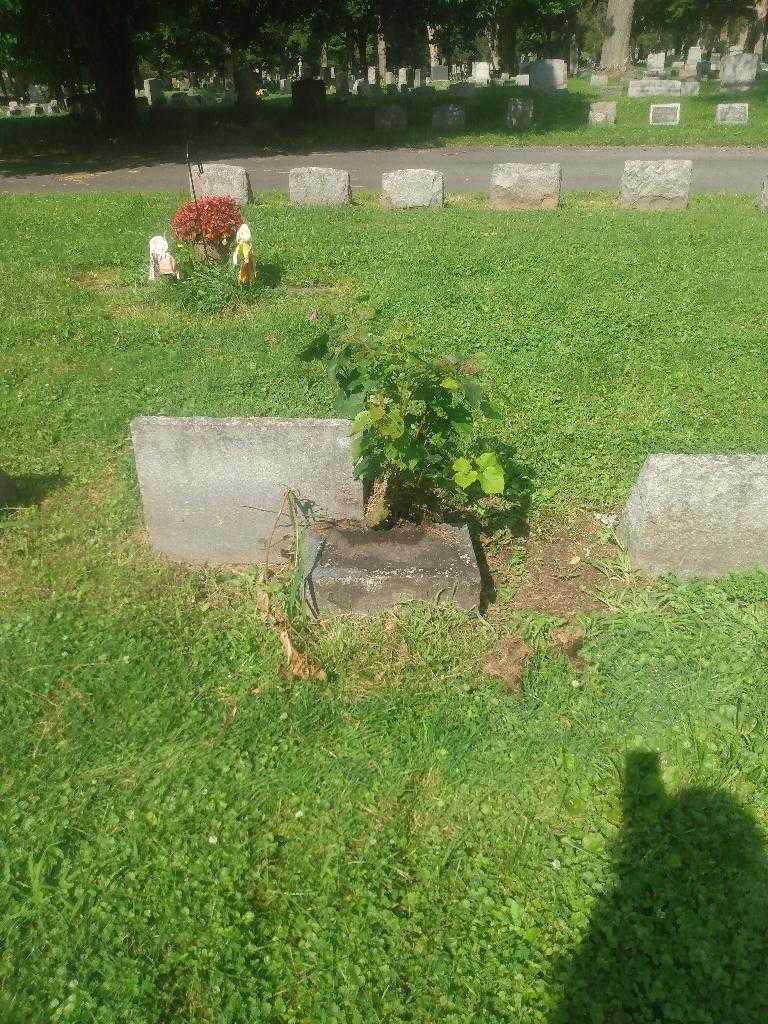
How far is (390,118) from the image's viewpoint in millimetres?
19891

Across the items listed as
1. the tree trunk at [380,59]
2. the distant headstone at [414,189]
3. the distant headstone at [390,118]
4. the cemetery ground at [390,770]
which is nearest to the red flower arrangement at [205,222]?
the cemetery ground at [390,770]

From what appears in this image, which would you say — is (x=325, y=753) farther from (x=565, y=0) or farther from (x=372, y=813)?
(x=565, y=0)

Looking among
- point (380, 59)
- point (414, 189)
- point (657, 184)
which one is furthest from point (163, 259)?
point (380, 59)

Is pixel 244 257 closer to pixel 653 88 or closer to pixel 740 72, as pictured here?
pixel 653 88

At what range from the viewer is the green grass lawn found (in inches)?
697

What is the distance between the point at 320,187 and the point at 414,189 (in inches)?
57.3

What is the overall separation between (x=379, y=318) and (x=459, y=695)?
4.58m

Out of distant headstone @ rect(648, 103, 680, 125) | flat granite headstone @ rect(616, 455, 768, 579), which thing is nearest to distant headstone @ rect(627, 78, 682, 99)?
distant headstone @ rect(648, 103, 680, 125)

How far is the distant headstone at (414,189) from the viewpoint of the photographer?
1145 centimetres

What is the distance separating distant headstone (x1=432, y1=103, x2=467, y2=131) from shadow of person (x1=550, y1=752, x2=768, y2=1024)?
67.0 ft

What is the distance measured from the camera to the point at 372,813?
2648mm

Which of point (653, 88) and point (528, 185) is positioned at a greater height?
point (653, 88)

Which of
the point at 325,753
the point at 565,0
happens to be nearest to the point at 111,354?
the point at 325,753

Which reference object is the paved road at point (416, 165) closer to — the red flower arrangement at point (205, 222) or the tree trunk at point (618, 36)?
the red flower arrangement at point (205, 222)
